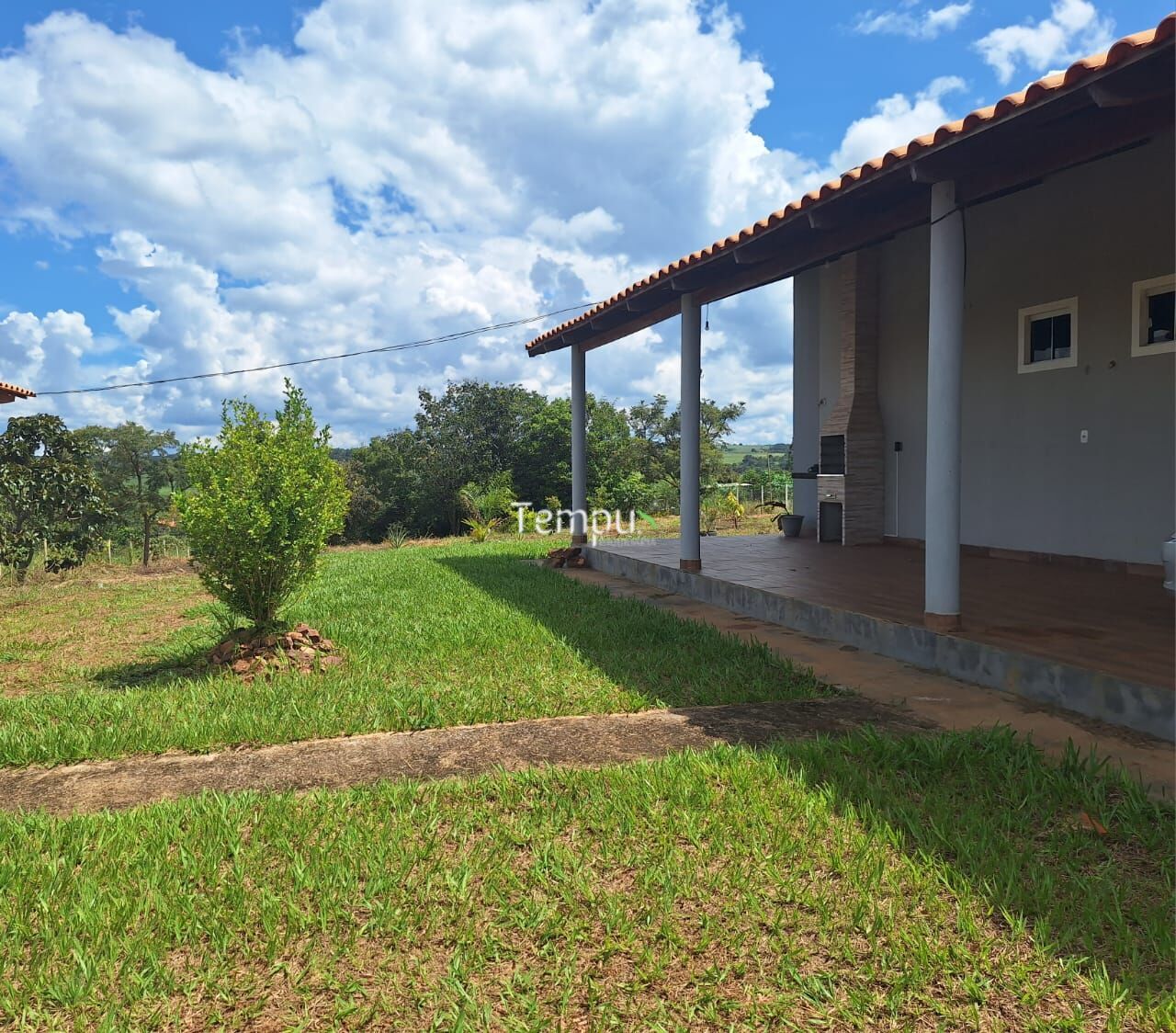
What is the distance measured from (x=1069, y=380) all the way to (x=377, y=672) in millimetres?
7288

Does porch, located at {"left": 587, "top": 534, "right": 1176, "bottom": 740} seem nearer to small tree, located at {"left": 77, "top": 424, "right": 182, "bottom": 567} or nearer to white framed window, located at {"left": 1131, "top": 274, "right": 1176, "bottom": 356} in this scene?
white framed window, located at {"left": 1131, "top": 274, "right": 1176, "bottom": 356}

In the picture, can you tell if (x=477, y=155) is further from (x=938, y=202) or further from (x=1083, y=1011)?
(x=1083, y=1011)

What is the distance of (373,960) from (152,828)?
142 centimetres

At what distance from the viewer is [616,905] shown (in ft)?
8.40

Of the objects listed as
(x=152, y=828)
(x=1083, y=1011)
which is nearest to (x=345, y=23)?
(x=152, y=828)

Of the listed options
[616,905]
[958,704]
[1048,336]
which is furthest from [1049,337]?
[616,905]

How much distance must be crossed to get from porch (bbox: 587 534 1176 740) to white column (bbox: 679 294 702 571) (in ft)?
1.86

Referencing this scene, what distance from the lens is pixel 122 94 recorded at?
11.6 metres

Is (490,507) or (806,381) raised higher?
(806,381)

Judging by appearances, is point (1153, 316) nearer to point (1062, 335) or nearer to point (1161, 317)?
point (1161, 317)

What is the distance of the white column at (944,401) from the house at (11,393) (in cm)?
1441

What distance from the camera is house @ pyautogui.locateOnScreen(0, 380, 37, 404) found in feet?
43.9

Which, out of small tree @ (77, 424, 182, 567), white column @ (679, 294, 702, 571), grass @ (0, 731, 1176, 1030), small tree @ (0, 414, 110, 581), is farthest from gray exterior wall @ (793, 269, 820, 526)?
small tree @ (77, 424, 182, 567)

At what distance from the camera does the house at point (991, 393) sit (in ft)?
15.2
